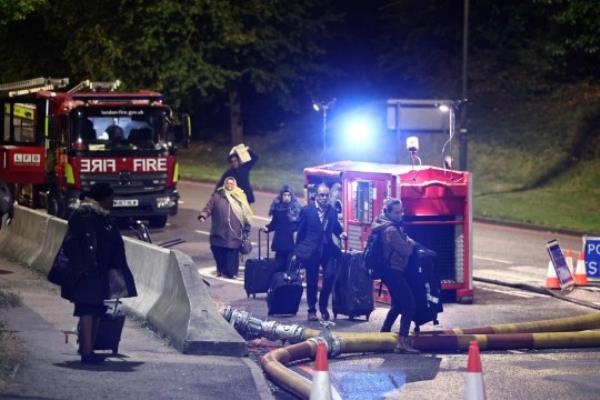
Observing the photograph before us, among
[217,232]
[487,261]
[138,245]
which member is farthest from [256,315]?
[487,261]

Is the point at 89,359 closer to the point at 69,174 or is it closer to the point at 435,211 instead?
the point at 435,211

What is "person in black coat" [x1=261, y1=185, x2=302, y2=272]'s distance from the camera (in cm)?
1872

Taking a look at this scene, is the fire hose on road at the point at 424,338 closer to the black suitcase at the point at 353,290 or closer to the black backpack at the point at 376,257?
the black backpack at the point at 376,257

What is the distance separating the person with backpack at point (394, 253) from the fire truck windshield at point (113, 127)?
552 inches

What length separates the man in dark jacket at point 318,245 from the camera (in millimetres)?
17172

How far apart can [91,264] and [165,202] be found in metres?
16.2

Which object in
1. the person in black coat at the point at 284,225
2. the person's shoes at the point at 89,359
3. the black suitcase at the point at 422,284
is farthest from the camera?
the person in black coat at the point at 284,225

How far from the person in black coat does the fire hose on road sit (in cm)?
299

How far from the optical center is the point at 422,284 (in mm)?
15039

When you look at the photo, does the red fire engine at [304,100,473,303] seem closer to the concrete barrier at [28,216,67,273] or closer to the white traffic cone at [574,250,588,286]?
the white traffic cone at [574,250,588,286]

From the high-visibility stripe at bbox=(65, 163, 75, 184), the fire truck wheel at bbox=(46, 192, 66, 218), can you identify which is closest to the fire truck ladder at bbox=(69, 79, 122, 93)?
the high-visibility stripe at bbox=(65, 163, 75, 184)

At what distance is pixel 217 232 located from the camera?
69.7 feet

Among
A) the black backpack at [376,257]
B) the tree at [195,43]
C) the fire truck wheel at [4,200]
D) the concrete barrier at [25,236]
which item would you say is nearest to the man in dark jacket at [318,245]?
→ the black backpack at [376,257]

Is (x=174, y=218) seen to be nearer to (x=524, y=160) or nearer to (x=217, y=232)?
(x=217, y=232)
